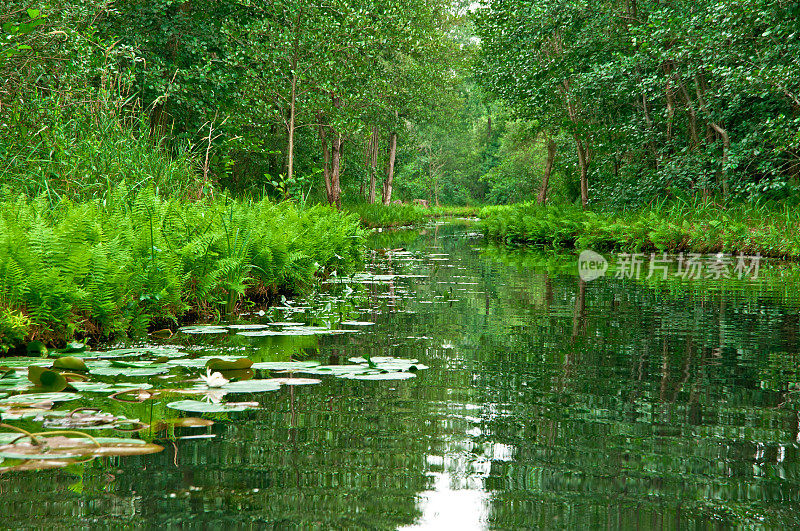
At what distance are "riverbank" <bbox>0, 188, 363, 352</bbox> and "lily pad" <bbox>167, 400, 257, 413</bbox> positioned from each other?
1265 mm

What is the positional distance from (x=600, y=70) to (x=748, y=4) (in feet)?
14.9

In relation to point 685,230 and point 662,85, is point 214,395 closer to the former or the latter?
point 685,230

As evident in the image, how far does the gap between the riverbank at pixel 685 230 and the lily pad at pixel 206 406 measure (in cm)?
1175

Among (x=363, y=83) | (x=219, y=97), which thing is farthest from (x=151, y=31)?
(x=363, y=83)

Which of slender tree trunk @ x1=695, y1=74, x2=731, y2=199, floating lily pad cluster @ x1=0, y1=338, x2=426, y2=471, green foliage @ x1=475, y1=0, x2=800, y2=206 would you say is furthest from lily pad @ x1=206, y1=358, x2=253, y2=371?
slender tree trunk @ x1=695, y1=74, x2=731, y2=199

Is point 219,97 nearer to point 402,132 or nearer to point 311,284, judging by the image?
point 311,284

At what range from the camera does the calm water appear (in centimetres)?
186

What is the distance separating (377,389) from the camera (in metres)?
Result: 3.21

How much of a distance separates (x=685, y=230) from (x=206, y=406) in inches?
507

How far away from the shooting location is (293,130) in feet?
57.5

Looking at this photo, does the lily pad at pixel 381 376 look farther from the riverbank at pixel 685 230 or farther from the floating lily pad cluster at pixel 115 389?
the riverbank at pixel 685 230

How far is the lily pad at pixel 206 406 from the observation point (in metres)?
2.74

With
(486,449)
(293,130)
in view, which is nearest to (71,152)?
(486,449)

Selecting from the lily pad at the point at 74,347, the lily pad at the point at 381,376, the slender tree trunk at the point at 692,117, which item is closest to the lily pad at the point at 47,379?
the lily pad at the point at 74,347
